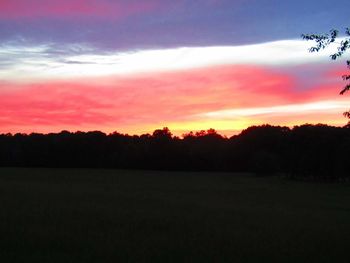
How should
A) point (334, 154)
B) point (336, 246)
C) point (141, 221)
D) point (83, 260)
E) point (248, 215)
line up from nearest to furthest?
1. point (83, 260)
2. point (336, 246)
3. point (141, 221)
4. point (248, 215)
5. point (334, 154)

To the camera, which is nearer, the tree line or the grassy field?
the grassy field

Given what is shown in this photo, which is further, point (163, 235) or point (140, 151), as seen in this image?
point (140, 151)

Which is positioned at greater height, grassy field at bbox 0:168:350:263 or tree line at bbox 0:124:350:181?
tree line at bbox 0:124:350:181

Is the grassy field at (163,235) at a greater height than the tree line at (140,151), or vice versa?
the tree line at (140,151)

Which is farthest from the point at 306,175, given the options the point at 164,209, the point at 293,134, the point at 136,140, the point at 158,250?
the point at 158,250

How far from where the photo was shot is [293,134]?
11688 cm

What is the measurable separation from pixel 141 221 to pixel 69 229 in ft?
18.7

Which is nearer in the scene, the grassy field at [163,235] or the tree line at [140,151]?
the grassy field at [163,235]

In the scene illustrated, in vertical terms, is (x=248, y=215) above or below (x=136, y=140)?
below

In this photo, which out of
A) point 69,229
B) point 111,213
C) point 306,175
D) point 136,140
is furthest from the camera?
point 136,140

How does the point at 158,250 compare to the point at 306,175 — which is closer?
the point at 158,250

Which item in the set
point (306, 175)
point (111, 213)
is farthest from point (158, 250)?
point (306, 175)

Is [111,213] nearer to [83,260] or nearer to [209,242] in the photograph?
[209,242]

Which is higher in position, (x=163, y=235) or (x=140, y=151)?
(x=140, y=151)
